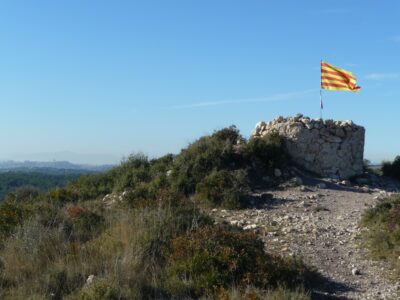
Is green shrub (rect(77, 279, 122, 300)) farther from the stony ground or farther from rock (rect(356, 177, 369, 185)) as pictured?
rock (rect(356, 177, 369, 185))

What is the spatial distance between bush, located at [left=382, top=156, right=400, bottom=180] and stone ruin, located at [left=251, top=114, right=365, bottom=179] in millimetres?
3053

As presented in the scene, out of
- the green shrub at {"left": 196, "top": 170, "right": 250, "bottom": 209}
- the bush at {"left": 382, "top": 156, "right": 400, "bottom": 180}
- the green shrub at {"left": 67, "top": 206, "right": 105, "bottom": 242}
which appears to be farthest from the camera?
the bush at {"left": 382, "top": 156, "right": 400, "bottom": 180}

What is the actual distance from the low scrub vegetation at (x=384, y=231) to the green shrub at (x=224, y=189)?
11.7 feet

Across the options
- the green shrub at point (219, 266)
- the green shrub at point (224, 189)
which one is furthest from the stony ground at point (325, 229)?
the green shrub at point (219, 266)

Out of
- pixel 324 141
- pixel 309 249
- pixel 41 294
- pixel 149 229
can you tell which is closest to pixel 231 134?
pixel 324 141

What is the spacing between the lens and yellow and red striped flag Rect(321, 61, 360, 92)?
19.0 m

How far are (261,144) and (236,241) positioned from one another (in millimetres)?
10389

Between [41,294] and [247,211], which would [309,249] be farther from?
[41,294]

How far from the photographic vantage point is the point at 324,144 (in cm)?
1809

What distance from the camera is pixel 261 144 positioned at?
683 inches

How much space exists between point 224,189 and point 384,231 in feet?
18.5

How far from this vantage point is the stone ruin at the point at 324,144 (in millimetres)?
17953

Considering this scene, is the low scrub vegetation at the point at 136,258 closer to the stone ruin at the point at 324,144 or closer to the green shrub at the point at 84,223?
the green shrub at the point at 84,223

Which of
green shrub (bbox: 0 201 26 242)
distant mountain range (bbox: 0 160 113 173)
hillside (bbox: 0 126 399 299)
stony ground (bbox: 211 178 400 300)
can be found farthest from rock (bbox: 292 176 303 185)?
distant mountain range (bbox: 0 160 113 173)
